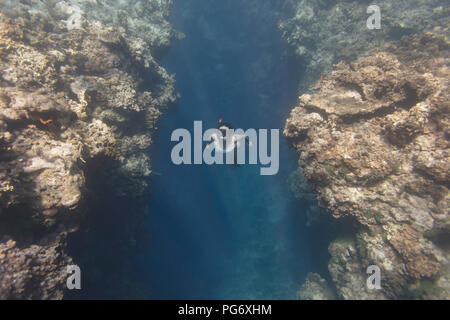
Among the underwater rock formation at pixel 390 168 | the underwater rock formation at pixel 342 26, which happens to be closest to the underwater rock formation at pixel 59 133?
the underwater rock formation at pixel 390 168

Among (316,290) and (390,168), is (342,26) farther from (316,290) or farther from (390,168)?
(316,290)

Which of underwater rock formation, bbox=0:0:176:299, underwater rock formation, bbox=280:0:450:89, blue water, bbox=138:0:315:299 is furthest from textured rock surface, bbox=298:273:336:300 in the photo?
underwater rock formation, bbox=280:0:450:89

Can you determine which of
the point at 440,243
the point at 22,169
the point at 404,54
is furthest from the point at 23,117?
the point at 404,54

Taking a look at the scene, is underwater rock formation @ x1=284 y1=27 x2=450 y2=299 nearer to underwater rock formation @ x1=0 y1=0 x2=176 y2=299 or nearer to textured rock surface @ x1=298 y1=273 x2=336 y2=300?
textured rock surface @ x1=298 y1=273 x2=336 y2=300

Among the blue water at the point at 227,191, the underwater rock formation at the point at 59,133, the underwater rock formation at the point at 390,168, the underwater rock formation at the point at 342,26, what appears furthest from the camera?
the blue water at the point at 227,191

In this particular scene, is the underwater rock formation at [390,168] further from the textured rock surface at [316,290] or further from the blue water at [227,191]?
the blue water at [227,191]

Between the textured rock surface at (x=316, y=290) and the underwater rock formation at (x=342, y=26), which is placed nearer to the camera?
the textured rock surface at (x=316, y=290)

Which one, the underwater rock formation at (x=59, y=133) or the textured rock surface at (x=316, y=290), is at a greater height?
the underwater rock formation at (x=59, y=133)
